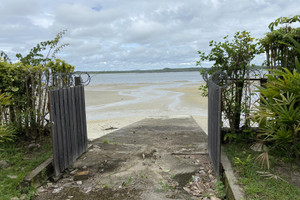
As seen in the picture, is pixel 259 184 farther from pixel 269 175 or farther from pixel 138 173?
pixel 138 173

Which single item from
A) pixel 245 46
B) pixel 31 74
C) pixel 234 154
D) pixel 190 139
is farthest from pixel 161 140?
pixel 31 74

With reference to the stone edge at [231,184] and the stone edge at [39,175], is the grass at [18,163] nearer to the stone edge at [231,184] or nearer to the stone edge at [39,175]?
the stone edge at [39,175]

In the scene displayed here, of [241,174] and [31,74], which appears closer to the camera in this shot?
[241,174]

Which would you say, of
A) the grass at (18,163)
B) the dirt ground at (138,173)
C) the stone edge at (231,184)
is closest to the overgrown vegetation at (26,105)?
the grass at (18,163)

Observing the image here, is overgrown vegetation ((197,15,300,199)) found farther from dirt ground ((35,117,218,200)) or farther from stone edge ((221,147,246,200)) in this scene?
dirt ground ((35,117,218,200))

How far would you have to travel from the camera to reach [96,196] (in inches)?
138

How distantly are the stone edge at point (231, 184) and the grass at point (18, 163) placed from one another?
2810 mm

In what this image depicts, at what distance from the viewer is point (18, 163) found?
4.25 m

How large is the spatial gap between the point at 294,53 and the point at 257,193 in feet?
9.59

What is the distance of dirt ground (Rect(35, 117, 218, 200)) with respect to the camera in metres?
3.57

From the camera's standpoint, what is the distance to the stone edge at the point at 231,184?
304 centimetres

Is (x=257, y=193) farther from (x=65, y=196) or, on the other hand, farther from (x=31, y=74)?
(x=31, y=74)

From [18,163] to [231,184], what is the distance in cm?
358

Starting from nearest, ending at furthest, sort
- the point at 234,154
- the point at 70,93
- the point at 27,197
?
1. the point at 27,197
2. the point at 234,154
3. the point at 70,93
